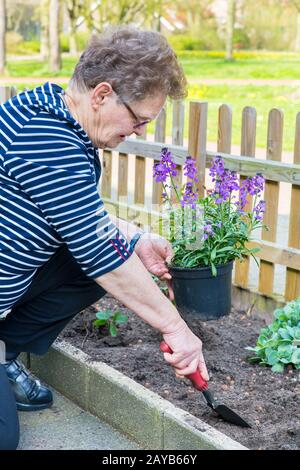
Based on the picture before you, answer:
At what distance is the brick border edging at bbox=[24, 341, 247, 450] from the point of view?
2.47 m

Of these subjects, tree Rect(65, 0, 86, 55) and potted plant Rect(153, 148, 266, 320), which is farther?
tree Rect(65, 0, 86, 55)

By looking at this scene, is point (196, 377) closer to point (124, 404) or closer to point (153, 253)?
point (124, 404)

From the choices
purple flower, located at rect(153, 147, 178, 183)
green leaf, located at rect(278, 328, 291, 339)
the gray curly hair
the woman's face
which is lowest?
green leaf, located at rect(278, 328, 291, 339)

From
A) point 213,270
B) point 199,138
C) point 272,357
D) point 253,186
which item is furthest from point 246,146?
point 272,357

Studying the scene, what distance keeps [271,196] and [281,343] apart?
3.69 ft

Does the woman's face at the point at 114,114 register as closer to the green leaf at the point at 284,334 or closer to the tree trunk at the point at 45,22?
the green leaf at the point at 284,334

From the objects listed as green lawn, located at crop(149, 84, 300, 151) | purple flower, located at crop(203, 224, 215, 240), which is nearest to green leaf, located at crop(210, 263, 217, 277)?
purple flower, located at crop(203, 224, 215, 240)

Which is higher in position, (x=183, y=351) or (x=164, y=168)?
(x=164, y=168)

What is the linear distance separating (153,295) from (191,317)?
58.4 inches

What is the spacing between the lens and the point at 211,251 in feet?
11.7

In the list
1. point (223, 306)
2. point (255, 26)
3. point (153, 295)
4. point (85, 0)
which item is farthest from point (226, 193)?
point (255, 26)

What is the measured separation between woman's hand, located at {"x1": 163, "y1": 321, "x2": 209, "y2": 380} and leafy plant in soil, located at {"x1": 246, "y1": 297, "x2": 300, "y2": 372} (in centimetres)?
89

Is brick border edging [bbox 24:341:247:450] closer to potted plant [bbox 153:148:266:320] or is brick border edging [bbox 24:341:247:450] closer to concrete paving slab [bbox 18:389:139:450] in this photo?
concrete paving slab [bbox 18:389:139:450]

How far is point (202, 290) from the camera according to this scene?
3686 mm
